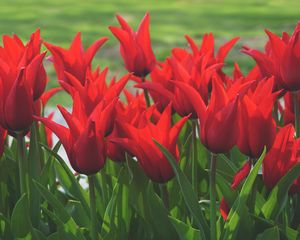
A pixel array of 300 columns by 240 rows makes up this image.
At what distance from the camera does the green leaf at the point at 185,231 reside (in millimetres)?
1813

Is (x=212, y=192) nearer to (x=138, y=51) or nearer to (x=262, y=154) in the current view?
(x=262, y=154)

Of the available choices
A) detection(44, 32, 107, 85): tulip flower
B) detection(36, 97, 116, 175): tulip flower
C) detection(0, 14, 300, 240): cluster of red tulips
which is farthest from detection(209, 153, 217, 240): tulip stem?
detection(44, 32, 107, 85): tulip flower

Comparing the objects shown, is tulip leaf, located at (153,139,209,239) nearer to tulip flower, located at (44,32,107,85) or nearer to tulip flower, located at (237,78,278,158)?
tulip flower, located at (237,78,278,158)

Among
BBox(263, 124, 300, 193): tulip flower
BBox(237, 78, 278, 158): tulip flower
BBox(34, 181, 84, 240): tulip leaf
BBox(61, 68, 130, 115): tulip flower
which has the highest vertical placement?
BBox(61, 68, 130, 115): tulip flower

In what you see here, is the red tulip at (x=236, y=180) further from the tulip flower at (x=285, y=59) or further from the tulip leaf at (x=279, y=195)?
the tulip flower at (x=285, y=59)

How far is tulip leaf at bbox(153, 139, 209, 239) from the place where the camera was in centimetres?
178

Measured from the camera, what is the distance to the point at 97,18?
1077 cm

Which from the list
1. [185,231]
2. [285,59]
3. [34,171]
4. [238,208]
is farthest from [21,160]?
[285,59]

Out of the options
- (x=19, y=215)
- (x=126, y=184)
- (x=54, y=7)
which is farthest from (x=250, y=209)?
(x=54, y=7)

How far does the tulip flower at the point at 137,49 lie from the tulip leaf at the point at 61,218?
0.58 meters

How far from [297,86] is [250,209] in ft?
1.16

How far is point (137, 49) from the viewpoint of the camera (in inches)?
91.4

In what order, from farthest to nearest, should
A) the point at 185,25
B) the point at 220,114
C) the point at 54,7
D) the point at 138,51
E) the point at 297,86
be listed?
1. the point at 54,7
2. the point at 185,25
3. the point at 138,51
4. the point at 297,86
5. the point at 220,114

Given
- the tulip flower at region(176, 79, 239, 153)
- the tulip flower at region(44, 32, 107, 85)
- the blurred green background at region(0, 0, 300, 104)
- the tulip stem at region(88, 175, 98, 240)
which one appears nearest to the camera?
the tulip flower at region(176, 79, 239, 153)
